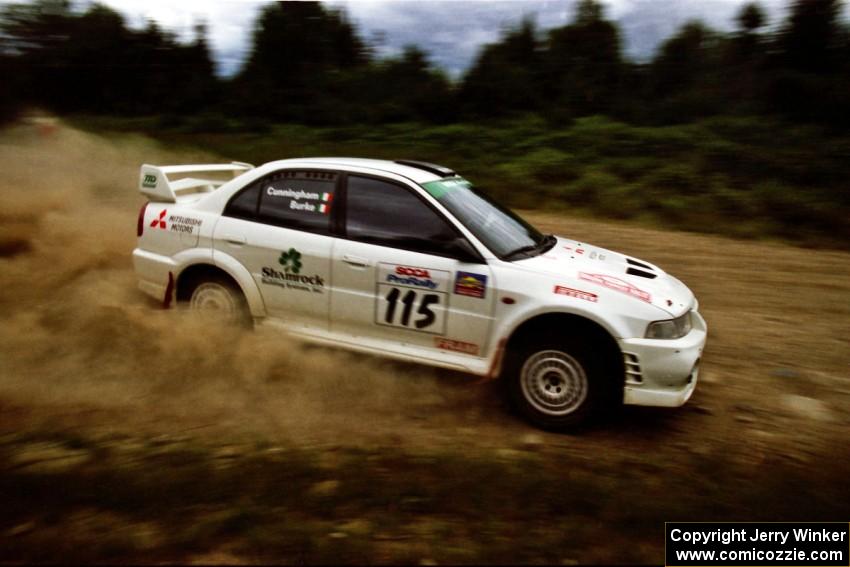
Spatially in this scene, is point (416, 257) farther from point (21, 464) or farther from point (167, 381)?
point (21, 464)

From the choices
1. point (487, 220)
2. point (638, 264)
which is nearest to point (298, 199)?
point (487, 220)

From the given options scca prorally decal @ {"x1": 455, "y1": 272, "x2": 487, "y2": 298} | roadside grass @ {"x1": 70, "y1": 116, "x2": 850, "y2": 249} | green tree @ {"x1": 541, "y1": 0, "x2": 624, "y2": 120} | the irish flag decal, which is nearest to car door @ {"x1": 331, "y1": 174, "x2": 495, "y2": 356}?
scca prorally decal @ {"x1": 455, "y1": 272, "x2": 487, "y2": 298}

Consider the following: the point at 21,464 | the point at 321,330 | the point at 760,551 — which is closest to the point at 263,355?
the point at 321,330

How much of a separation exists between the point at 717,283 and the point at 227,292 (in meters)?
5.72

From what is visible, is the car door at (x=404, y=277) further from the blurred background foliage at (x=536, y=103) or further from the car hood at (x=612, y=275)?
the blurred background foliage at (x=536, y=103)

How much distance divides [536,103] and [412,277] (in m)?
12.8

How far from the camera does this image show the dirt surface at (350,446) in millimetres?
3547

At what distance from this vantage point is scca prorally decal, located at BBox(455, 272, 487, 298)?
493cm

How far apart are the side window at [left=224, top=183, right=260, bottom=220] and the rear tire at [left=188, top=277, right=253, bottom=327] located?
0.57 metres

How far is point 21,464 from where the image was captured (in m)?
4.24

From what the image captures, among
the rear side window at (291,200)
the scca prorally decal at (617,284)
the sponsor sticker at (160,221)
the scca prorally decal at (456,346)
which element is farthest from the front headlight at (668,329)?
the sponsor sticker at (160,221)

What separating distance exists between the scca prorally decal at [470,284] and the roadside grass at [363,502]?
1.13 m

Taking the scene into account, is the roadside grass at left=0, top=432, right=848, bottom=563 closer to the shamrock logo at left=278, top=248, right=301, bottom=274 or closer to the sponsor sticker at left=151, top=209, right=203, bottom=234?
the shamrock logo at left=278, top=248, right=301, bottom=274

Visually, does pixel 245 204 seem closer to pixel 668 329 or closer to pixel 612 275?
pixel 612 275
